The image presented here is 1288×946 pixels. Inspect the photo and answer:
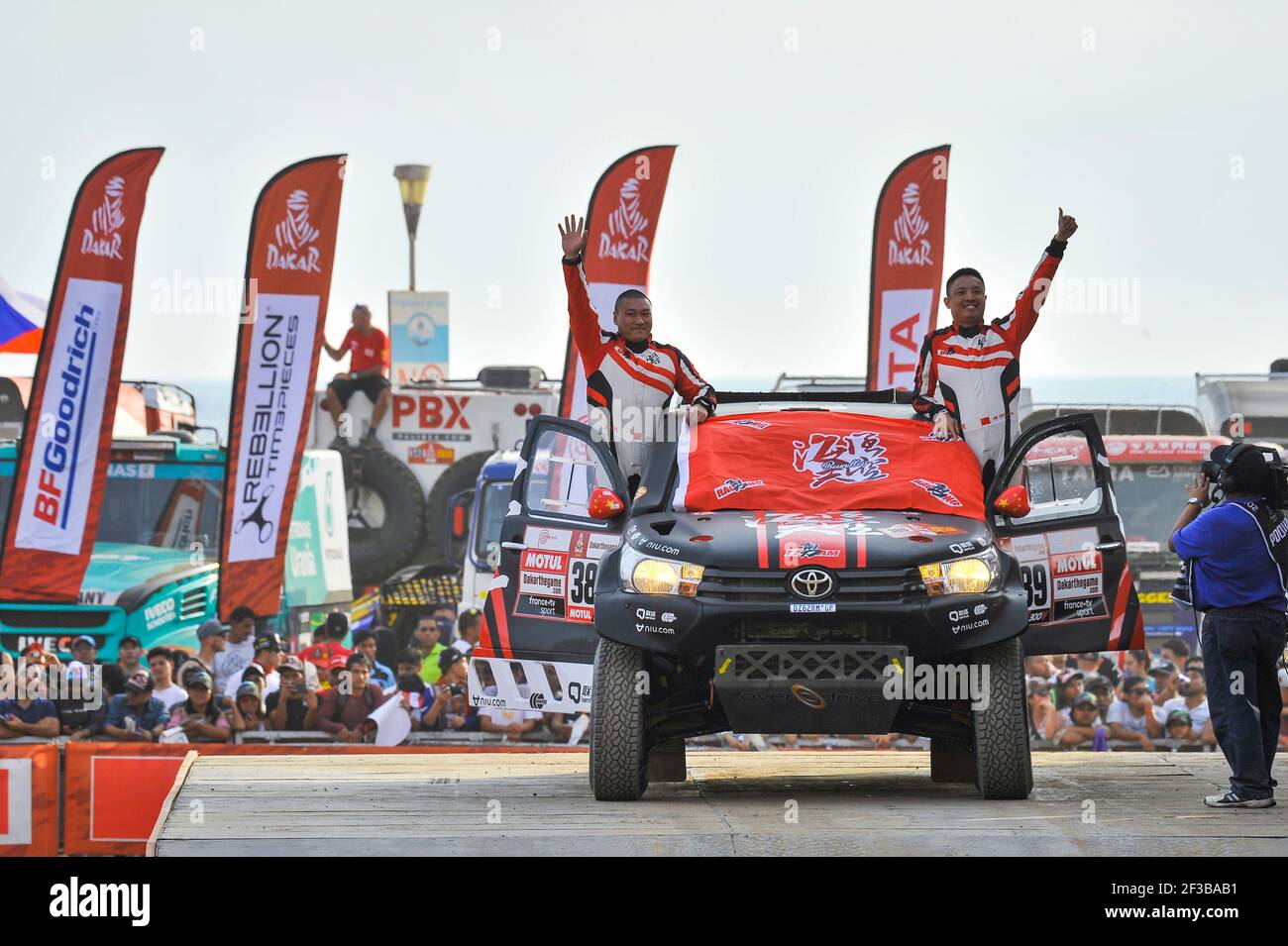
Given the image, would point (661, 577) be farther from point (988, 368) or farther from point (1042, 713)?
point (1042, 713)

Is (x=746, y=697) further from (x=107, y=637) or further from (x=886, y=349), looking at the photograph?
(x=886, y=349)

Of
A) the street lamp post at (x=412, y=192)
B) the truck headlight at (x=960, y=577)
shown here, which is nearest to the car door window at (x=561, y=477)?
the truck headlight at (x=960, y=577)

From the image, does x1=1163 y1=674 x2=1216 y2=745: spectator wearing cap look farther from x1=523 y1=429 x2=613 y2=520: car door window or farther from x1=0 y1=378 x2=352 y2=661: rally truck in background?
x1=0 y1=378 x2=352 y2=661: rally truck in background

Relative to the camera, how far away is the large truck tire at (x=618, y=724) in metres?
8.41

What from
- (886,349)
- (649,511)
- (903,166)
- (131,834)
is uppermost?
(903,166)

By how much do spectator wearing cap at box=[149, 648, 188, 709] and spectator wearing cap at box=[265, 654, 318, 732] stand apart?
67cm

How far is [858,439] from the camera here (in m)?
9.41

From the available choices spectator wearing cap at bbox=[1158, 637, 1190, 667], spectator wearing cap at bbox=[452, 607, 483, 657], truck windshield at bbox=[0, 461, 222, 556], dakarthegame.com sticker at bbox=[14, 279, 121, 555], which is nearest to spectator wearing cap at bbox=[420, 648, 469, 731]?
spectator wearing cap at bbox=[452, 607, 483, 657]

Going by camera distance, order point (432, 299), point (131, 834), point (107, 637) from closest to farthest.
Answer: point (131, 834)
point (107, 637)
point (432, 299)

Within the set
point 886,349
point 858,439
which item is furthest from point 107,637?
point 858,439

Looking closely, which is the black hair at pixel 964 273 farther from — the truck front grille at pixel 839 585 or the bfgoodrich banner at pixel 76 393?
the bfgoodrich banner at pixel 76 393

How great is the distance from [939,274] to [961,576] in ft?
35.1
